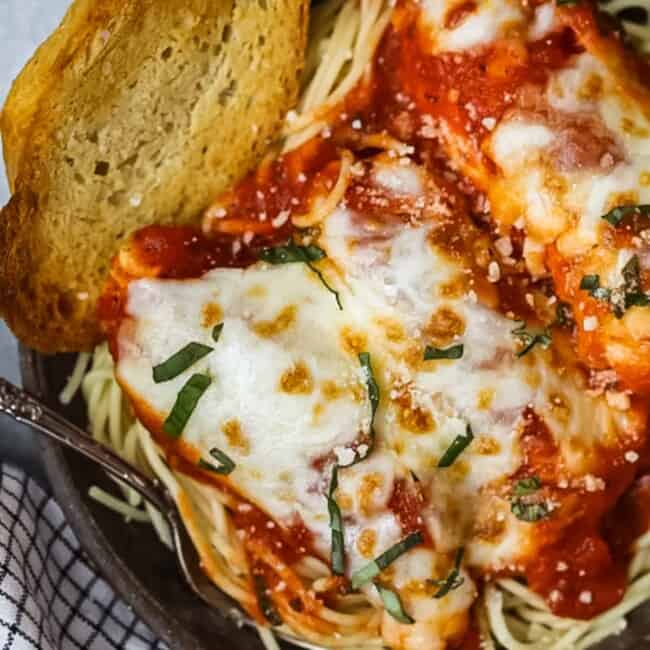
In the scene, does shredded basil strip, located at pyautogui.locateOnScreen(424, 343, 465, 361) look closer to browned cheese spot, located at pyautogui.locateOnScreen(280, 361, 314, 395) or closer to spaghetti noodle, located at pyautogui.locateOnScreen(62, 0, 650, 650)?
browned cheese spot, located at pyautogui.locateOnScreen(280, 361, 314, 395)

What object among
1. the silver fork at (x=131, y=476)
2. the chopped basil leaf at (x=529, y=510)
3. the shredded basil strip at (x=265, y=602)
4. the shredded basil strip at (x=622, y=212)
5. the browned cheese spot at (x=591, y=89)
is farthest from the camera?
the shredded basil strip at (x=265, y=602)

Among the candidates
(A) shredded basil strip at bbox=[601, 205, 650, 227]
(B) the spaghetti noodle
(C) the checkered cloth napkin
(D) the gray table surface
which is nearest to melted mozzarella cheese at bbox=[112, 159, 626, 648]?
(B) the spaghetti noodle

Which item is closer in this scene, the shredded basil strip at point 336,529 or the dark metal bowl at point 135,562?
the shredded basil strip at point 336,529

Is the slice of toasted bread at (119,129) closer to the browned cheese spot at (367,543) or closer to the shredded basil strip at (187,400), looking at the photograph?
the shredded basil strip at (187,400)

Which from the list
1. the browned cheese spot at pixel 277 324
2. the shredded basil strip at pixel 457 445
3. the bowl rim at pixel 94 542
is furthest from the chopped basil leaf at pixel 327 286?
the bowl rim at pixel 94 542

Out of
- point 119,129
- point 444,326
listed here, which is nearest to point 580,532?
point 444,326

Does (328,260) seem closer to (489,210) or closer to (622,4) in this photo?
(489,210)

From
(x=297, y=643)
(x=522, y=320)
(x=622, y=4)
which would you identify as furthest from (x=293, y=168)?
(x=297, y=643)
